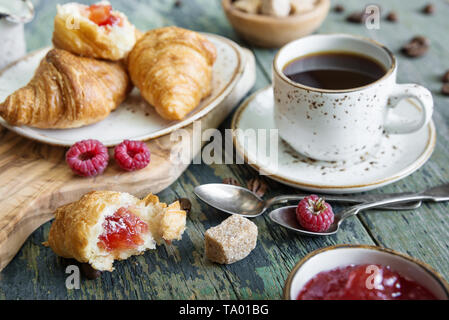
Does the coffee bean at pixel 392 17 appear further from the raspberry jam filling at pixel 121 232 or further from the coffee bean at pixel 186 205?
the raspberry jam filling at pixel 121 232

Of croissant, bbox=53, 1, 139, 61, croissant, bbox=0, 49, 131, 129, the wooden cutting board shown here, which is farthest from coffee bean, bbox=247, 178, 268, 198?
croissant, bbox=53, 1, 139, 61

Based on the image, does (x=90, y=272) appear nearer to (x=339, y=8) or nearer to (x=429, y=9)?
(x=339, y=8)

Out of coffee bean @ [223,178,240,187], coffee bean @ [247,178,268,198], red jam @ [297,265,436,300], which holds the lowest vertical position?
coffee bean @ [223,178,240,187]

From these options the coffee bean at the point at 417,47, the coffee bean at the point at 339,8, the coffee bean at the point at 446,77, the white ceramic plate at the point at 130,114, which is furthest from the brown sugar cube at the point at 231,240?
the coffee bean at the point at 339,8

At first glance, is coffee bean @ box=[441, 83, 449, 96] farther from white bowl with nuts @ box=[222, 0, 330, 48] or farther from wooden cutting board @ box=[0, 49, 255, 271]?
wooden cutting board @ box=[0, 49, 255, 271]

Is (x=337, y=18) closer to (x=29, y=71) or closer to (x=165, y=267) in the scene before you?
(x=29, y=71)

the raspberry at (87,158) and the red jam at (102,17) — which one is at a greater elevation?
the red jam at (102,17)
